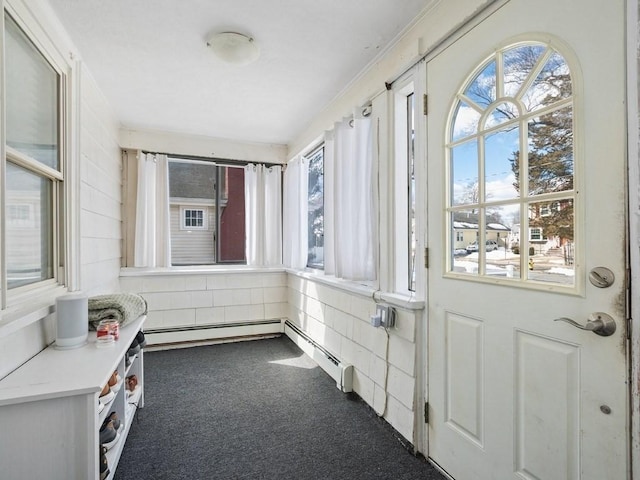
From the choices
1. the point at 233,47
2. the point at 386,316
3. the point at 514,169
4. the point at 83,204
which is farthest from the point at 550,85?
the point at 83,204

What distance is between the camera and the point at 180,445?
2037mm

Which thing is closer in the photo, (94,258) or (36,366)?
(36,366)

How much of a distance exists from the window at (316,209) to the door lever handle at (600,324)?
8.45 feet

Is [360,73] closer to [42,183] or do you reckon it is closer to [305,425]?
[42,183]

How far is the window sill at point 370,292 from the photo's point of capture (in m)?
1.94

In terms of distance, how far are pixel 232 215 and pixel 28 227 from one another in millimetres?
2801

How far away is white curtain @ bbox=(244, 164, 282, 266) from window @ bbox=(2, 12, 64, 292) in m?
2.30

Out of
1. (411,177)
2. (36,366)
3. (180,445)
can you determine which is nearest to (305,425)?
(180,445)

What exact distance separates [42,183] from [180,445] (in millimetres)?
1715

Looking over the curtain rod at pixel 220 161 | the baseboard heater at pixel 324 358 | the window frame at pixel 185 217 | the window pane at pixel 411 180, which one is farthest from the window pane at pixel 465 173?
the window frame at pixel 185 217

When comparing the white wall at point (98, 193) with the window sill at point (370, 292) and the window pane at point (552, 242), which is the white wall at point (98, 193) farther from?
the window pane at point (552, 242)

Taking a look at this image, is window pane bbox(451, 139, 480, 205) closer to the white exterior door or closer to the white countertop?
the white exterior door

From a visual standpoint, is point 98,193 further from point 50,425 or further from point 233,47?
point 50,425

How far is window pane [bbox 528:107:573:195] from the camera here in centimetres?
123
